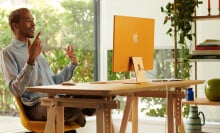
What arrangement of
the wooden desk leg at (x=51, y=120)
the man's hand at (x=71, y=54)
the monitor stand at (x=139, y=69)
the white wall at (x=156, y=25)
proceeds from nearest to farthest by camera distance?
the wooden desk leg at (x=51, y=120) → the monitor stand at (x=139, y=69) → the man's hand at (x=71, y=54) → the white wall at (x=156, y=25)

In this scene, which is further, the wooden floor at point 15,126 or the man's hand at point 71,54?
the wooden floor at point 15,126

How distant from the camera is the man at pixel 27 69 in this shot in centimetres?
304

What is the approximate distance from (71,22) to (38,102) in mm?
1750

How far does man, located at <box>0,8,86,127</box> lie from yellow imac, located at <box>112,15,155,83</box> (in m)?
0.49

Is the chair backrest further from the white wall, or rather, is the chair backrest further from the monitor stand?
the white wall

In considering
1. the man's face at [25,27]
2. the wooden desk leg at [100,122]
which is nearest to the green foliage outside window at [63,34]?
the man's face at [25,27]

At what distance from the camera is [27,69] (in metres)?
3.02

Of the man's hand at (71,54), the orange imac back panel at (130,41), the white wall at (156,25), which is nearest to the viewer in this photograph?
the orange imac back panel at (130,41)

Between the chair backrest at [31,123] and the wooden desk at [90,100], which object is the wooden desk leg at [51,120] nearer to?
the wooden desk at [90,100]

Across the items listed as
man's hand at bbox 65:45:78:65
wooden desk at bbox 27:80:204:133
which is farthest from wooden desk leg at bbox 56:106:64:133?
man's hand at bbox 65:45:78:65

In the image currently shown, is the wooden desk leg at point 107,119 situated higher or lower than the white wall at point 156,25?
lower

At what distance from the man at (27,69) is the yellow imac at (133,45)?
490 millimetres

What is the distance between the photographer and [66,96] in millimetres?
2797

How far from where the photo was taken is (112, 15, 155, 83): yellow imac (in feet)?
9.77
